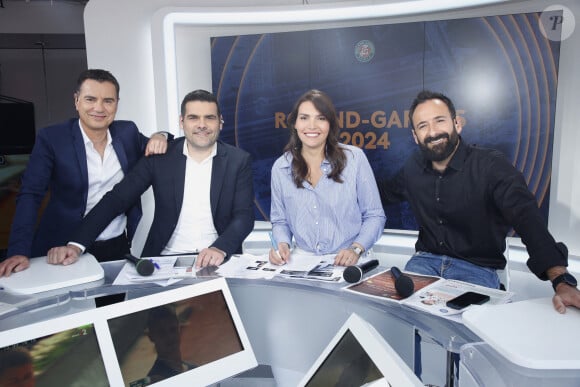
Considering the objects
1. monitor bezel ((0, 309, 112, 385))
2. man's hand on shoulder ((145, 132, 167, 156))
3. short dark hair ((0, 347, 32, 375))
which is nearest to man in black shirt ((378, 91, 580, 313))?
man's hand on shoulder ((145, 132, 167, 156))

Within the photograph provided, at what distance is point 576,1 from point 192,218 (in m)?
3.46

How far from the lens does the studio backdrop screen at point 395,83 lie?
12.5ft

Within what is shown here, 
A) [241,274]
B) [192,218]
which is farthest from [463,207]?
[192,218]

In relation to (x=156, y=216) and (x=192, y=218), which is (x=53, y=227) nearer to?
(x=156, y=216)

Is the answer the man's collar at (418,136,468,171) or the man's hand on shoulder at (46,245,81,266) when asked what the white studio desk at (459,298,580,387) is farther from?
the man's hand on shoulder at (46,245,81,266)

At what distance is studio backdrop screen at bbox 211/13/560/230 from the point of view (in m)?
3.80

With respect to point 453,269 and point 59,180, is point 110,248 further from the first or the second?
point 453,269

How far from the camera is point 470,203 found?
7.15ft

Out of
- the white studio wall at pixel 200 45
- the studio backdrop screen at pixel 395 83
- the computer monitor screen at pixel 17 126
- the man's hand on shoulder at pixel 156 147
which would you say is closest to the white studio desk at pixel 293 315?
the man's hand on shoulder at pixel 156 147

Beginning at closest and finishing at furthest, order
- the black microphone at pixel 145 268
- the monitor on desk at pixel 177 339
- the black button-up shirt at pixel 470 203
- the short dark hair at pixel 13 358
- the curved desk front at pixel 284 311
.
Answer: the short dark hair at pixel 13 358, the monitor on desk at pixel 177 339, the curved desk front at pixel 284 311, the black microphone at pixel 145 268, the black button-up shirt at pixel 470 203

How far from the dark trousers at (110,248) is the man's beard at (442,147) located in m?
1.79

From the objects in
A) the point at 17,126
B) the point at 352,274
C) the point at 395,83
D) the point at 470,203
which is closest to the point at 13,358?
the point at 352,274

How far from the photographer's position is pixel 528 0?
12.5 feet

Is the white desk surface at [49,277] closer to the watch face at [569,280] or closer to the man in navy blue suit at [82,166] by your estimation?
the man in navy blue suit at [82,166]
